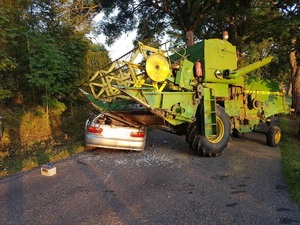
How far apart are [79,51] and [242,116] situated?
22.1ft

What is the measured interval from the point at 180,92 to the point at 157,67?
902 millimetres

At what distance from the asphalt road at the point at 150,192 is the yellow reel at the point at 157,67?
1.96m

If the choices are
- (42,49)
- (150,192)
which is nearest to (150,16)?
(42,49)

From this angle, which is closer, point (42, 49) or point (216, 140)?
point (216, 140)

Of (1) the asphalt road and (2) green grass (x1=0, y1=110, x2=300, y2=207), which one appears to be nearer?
(1) the asphalt road

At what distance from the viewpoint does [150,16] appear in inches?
738

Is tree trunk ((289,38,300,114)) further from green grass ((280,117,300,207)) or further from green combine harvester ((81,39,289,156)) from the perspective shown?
green combine harvester ((81,39,289,156))

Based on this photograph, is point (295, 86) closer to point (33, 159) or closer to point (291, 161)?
point (291, 161)

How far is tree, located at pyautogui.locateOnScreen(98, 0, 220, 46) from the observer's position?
16.8 meters

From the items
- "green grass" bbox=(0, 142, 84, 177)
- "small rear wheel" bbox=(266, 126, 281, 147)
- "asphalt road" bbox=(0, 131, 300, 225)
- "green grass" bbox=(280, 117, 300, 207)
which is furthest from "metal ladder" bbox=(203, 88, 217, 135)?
"green grass" bbox=(0, 142, 84, 177)

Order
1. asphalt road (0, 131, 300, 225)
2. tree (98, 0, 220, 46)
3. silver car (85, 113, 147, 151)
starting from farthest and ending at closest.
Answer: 1. tree (98, 0, 220, 46)
2. silver car (85, 113, 147, 151)
3. asphalt road (0, 131, 300, 225)

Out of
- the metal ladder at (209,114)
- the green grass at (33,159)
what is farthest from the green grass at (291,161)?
the green grass at (33,159)

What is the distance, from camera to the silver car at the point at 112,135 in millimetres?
7324

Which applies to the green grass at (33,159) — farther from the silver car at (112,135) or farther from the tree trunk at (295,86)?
the tree trunk at (295,86)
